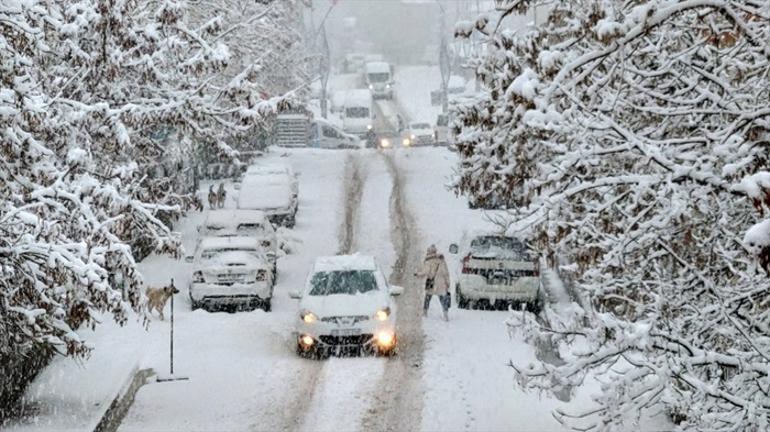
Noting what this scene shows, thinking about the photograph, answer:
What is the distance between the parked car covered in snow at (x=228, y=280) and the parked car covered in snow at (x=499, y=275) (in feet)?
12.6

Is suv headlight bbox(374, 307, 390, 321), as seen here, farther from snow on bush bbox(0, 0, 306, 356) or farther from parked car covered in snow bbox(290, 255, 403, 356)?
snow on bush bbox(0, 0, 306, 356)

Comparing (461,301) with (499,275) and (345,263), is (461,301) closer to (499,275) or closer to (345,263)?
(499,275)

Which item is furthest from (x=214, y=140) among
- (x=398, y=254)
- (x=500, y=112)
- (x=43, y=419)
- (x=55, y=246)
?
(x=398, y=254)

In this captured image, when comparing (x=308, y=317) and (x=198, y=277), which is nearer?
(x=308, y=317)

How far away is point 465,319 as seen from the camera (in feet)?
77.7

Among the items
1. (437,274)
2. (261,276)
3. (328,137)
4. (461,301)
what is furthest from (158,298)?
(328,137)

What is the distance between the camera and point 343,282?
2159 cm

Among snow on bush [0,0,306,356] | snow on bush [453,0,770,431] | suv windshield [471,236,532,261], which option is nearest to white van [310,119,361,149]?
suv windshield [471,236,532,261]

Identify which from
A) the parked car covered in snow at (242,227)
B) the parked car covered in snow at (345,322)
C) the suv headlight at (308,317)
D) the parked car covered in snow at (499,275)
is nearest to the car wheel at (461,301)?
the parked car covered in snow at (499,275)

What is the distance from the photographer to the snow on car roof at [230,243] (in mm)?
24580

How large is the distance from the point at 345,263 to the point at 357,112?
4427 cm

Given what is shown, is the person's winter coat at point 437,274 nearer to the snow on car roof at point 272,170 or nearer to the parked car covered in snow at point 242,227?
the parked car covered in snow at point 242,227

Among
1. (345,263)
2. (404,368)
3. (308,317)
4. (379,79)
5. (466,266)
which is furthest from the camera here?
(379,79)

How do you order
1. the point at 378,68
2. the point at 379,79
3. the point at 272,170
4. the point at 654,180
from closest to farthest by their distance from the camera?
the point at 654,180 → the point at 272,170 → the point at 378,68 → the point at 379,79
